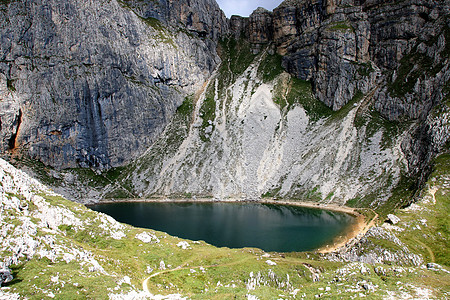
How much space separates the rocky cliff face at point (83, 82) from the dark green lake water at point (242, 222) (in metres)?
37.3

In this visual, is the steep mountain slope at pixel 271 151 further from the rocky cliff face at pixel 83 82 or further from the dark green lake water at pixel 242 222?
the rocky cliff face at pixel 83 82

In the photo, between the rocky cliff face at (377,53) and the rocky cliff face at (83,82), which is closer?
the rocky cliff face at (377,53)

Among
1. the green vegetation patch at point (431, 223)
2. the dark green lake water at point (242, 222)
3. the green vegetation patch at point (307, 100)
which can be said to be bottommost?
the dark green lake water at point (242, 222)

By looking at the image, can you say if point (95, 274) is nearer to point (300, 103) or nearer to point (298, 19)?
point (300, 103)

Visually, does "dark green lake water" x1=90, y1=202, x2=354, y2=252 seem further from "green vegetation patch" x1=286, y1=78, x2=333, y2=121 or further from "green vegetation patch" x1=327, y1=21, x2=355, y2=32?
"green vegetation patch" x1=327, y1=21, x2=355, y2=32

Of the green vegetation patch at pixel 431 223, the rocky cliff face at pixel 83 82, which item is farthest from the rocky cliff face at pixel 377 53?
the rocky cliff face at pixel 83 82

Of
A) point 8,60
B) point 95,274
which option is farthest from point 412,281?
point 8,60

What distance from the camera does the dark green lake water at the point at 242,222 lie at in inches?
2657

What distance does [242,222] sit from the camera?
83.9 m

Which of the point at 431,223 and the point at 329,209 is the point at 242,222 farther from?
the point at 431,223

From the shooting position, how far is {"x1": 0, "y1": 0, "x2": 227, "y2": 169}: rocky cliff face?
12762 cm

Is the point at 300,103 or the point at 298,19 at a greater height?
the point at 298,19

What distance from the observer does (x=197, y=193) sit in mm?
119438

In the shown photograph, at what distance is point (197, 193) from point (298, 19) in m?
102
